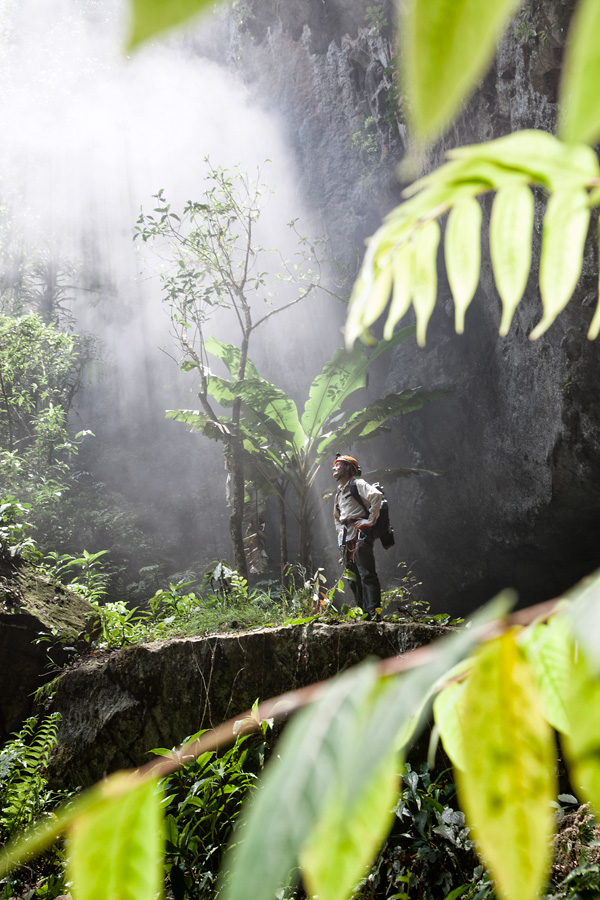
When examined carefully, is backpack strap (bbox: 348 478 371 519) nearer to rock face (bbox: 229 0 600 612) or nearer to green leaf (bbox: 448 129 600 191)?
rock face (bbox: 229 0 600 612)

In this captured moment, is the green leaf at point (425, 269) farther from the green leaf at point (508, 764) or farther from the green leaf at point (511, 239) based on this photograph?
the green leaf at point (508, 764)

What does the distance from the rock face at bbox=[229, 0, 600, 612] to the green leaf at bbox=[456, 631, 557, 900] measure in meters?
4.06

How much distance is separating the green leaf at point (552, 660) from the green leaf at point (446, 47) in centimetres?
23

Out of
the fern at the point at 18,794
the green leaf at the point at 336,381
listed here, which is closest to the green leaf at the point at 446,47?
the fern at the point at 18,794

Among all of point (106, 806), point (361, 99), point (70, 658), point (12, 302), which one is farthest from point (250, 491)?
point (12, 302)

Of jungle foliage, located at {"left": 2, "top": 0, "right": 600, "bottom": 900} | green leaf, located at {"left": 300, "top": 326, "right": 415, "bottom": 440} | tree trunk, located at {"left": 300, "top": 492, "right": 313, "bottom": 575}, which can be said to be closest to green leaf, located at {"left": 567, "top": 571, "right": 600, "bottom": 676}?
jungle foliage, located at {"left": 2, "top": 0, "right": 600, "bottom": 900}

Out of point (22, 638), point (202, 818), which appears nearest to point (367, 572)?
point (22, 638)

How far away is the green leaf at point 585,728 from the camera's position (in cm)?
22

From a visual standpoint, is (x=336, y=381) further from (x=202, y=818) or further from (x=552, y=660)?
(x=552, y=660)

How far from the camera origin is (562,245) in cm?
29

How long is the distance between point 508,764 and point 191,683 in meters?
2.69

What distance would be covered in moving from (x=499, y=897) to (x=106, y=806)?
4.64ft

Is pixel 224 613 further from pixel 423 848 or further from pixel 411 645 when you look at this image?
pixel 423 848

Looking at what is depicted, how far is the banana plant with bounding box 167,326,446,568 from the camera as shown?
5156 mm
